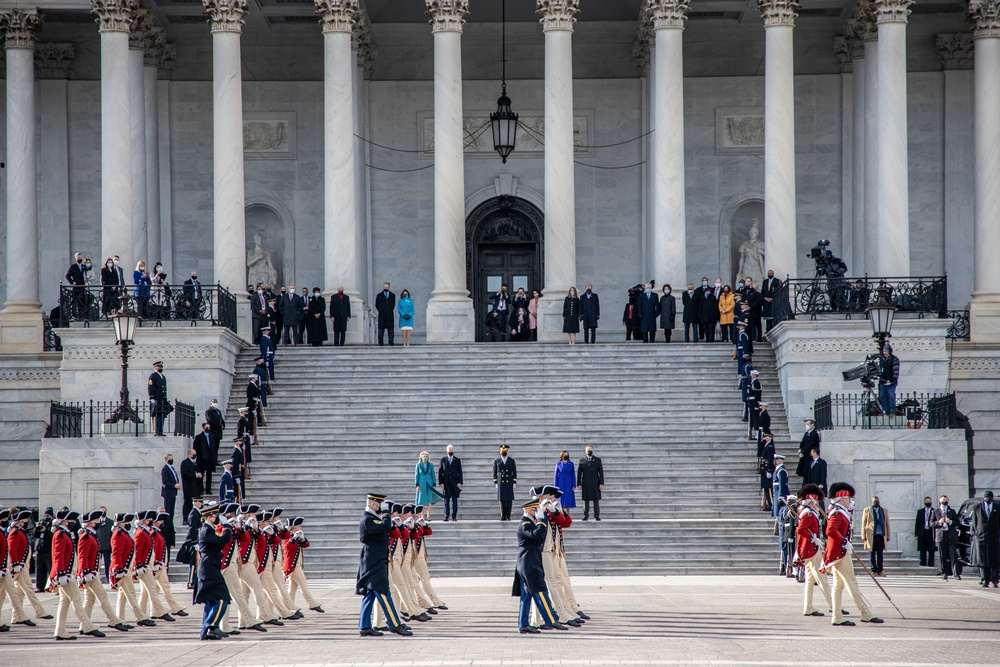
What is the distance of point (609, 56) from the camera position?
4706 centimetres

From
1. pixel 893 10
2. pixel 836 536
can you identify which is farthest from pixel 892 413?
pixel 893 10

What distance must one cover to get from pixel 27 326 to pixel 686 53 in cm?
2232

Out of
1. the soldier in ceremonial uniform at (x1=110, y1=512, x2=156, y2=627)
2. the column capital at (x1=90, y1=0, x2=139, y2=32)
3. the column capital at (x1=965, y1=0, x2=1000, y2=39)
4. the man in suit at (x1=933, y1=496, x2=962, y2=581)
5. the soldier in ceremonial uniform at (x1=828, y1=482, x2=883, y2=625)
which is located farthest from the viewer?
the column capital at (x1=965, y1=0, x2=1000, y2=39)

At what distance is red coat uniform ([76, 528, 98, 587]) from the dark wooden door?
27.9 meters

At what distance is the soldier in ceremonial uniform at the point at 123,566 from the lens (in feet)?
66.3

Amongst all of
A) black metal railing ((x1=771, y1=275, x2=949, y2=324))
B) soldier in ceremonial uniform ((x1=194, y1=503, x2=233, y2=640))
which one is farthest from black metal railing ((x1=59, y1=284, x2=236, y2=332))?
soldier in ceremonial uniform ((x1=194, y1=503, x2=233, y2=640))

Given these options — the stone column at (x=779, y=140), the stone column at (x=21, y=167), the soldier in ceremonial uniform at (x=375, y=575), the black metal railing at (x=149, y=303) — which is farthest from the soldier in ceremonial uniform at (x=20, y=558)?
the stone column at (x=779, y=140)

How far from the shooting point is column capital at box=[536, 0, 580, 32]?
3994cm

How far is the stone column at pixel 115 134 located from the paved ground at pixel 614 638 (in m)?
17.1

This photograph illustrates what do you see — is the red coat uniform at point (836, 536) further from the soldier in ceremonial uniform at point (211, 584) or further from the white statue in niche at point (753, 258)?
the white statue in niche at point (753, 258)

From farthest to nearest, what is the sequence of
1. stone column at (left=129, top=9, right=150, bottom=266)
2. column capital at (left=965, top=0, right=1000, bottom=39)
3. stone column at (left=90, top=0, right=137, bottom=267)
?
stone column at (left=129, top=9, right=150, bottom=266) → column capital at (left=965, top=0, right=1000, bottom=39) → stone column at (left=90, top=0, right=137, bottom=267)

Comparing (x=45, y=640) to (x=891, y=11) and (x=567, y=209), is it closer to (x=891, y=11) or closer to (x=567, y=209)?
(x=567, y=209)

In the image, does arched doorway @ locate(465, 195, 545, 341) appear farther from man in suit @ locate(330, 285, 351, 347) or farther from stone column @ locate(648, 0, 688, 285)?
man in suit @ locate(330, 285, 351, 347)

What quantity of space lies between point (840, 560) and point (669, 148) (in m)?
21.9
